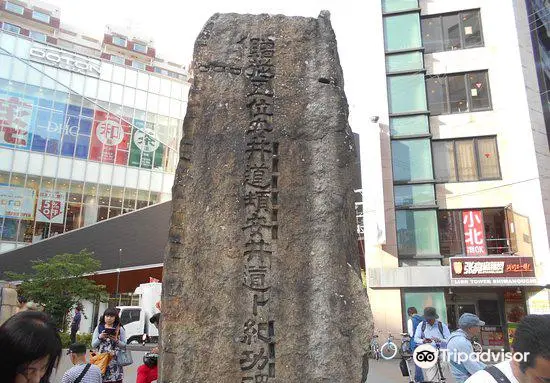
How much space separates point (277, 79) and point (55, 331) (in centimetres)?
324

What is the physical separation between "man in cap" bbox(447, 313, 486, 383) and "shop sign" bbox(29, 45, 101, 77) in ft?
108

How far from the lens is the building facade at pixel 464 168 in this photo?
1805cm

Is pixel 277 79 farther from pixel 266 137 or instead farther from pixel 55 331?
pixel 55 331

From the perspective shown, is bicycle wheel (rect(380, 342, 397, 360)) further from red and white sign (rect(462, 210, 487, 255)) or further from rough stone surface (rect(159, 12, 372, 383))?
rough stone surface (rect(159, 12, 372, 383))

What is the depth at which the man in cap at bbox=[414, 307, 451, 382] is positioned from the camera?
717cm

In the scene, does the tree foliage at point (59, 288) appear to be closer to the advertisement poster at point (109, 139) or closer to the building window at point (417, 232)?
the building window at point (417, 232)

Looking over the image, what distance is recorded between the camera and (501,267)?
1755 centimetres

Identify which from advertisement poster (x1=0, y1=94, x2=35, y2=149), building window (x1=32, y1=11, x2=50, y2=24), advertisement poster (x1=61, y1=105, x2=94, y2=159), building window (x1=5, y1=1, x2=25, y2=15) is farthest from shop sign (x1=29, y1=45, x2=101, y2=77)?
building window (x1=5, y1=1, x2=25, y2=15)

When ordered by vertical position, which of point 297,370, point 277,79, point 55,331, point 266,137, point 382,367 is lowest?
point 382,367

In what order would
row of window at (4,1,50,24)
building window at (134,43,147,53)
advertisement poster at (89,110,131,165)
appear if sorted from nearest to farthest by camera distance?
advertisement poster at (89,110,131,165) → row of window at (4,1,50,24) → building window at (134,43,147,53)

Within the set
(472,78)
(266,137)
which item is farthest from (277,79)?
(472,78)

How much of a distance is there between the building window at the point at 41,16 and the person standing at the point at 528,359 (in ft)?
246

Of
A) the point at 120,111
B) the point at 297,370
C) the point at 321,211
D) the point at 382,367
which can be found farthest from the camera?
the point at 120,111

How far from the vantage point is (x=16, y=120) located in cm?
2816
